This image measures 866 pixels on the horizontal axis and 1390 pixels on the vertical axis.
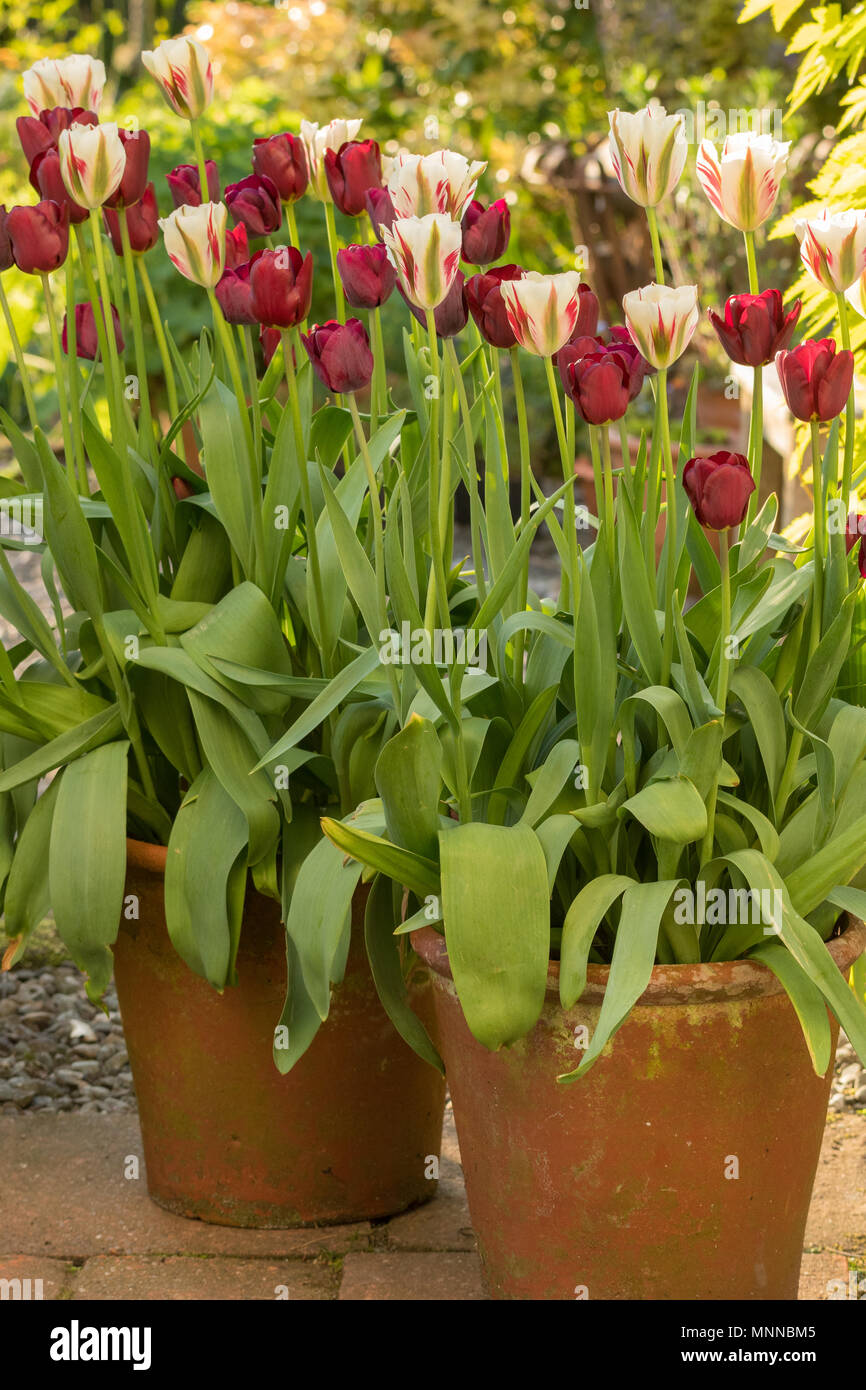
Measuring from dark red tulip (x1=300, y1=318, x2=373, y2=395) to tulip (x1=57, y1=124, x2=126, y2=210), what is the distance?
0.85 ft

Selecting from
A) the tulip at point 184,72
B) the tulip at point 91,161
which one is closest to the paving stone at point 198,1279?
the tulip at point 91,161

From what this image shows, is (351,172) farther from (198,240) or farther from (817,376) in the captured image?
(817,376)

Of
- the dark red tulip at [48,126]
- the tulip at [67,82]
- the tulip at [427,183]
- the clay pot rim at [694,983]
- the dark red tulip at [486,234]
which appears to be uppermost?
the tulip at [67,82]

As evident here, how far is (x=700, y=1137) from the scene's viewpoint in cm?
150

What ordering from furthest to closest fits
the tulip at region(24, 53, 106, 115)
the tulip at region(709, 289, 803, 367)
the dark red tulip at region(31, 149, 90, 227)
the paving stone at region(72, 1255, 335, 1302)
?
the paving stone at region(72, 1255, 335, 1302) → the tulip at region(24, 53, 106, 115) → the dark red tulip at region(31, 149, 90, 227) → the tulip at region(709, 289, 803, 367)

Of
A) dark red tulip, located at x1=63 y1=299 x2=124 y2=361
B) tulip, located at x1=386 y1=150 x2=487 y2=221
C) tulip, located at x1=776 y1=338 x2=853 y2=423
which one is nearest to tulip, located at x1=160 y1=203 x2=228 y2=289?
tulip, located at x1=386 y1=150 x2=487 y2=221

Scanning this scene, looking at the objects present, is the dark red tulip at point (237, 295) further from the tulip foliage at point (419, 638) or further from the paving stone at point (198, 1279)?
the paving stone at point (198, 1279)

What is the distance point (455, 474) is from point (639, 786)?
1.45 ft

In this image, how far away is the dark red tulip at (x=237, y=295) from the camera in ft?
5.28

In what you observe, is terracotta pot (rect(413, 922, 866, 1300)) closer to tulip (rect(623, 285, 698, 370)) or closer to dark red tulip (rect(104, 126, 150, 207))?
tulip (rect(623, 285, 698, 370))

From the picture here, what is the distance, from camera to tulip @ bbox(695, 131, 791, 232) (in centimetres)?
134

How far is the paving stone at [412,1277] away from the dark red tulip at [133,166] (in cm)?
130

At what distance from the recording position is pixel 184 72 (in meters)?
1.64

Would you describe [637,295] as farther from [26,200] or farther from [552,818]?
[26,200]
